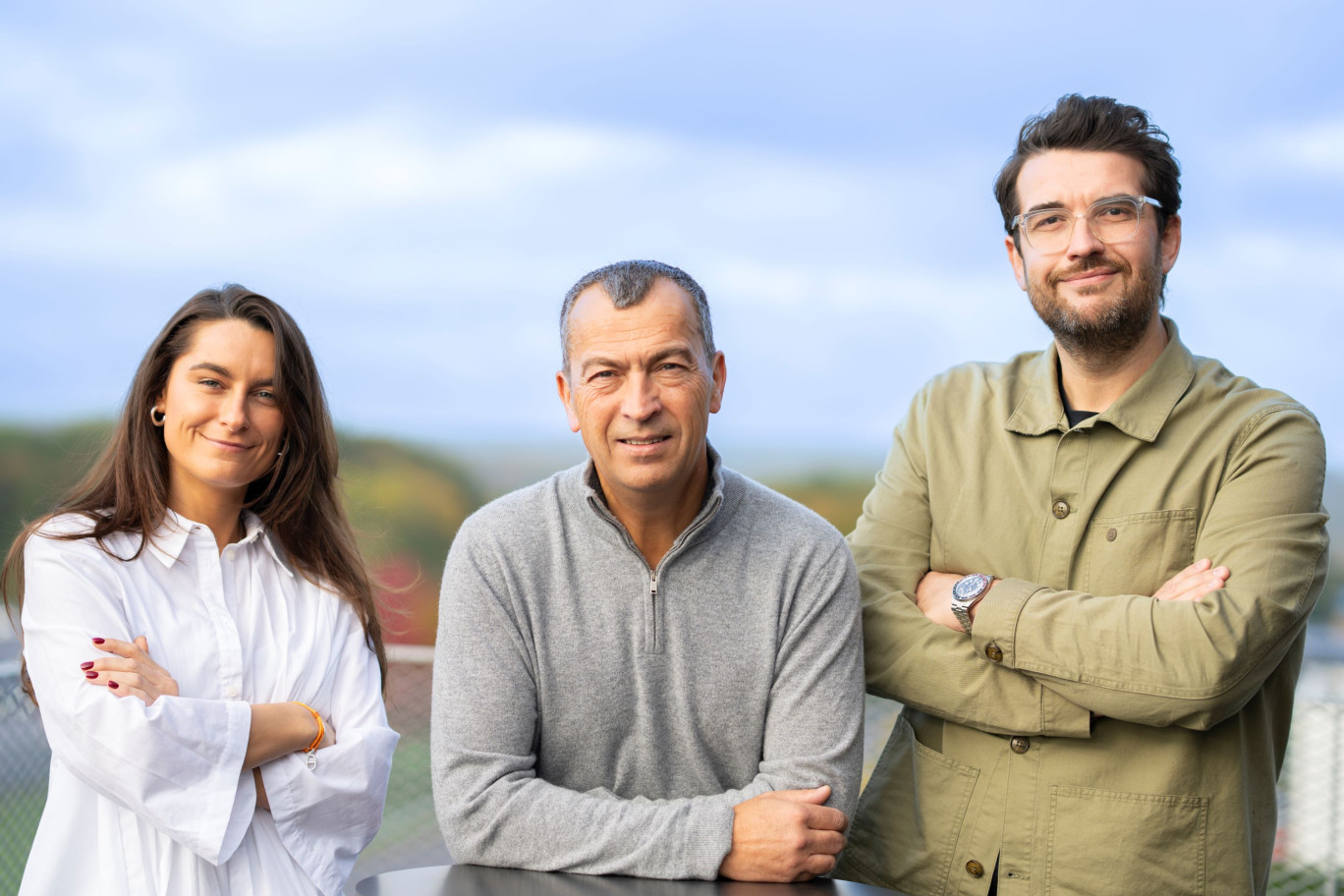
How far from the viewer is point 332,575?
2.45m

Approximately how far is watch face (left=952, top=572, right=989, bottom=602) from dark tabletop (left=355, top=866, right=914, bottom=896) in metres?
0.58

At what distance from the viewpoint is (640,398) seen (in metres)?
2.03

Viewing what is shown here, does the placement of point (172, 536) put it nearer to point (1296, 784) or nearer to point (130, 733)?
point (130, 733)

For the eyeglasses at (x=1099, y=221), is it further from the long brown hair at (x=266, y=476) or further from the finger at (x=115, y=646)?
the finger at (x=115, y=646)

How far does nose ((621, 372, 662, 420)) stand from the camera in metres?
2.03

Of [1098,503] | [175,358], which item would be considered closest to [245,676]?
Answer: [175,358]

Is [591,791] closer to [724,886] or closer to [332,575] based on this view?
[724,886]

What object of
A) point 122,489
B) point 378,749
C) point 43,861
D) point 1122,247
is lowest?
point 43,861

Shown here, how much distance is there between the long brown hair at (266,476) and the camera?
227 centimetres

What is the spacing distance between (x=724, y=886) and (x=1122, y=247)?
4.42 feet

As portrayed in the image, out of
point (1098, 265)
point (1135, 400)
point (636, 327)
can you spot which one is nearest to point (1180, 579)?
point (1135, 400)

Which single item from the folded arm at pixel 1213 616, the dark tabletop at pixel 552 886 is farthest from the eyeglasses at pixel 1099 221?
the dark tabletop at pixel 552 886

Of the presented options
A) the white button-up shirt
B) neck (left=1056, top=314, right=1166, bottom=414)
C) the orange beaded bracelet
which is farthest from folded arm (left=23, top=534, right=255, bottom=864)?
neck (left=1056, top=314, right=1166, bottom=414)

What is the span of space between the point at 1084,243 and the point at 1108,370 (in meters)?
0.27
